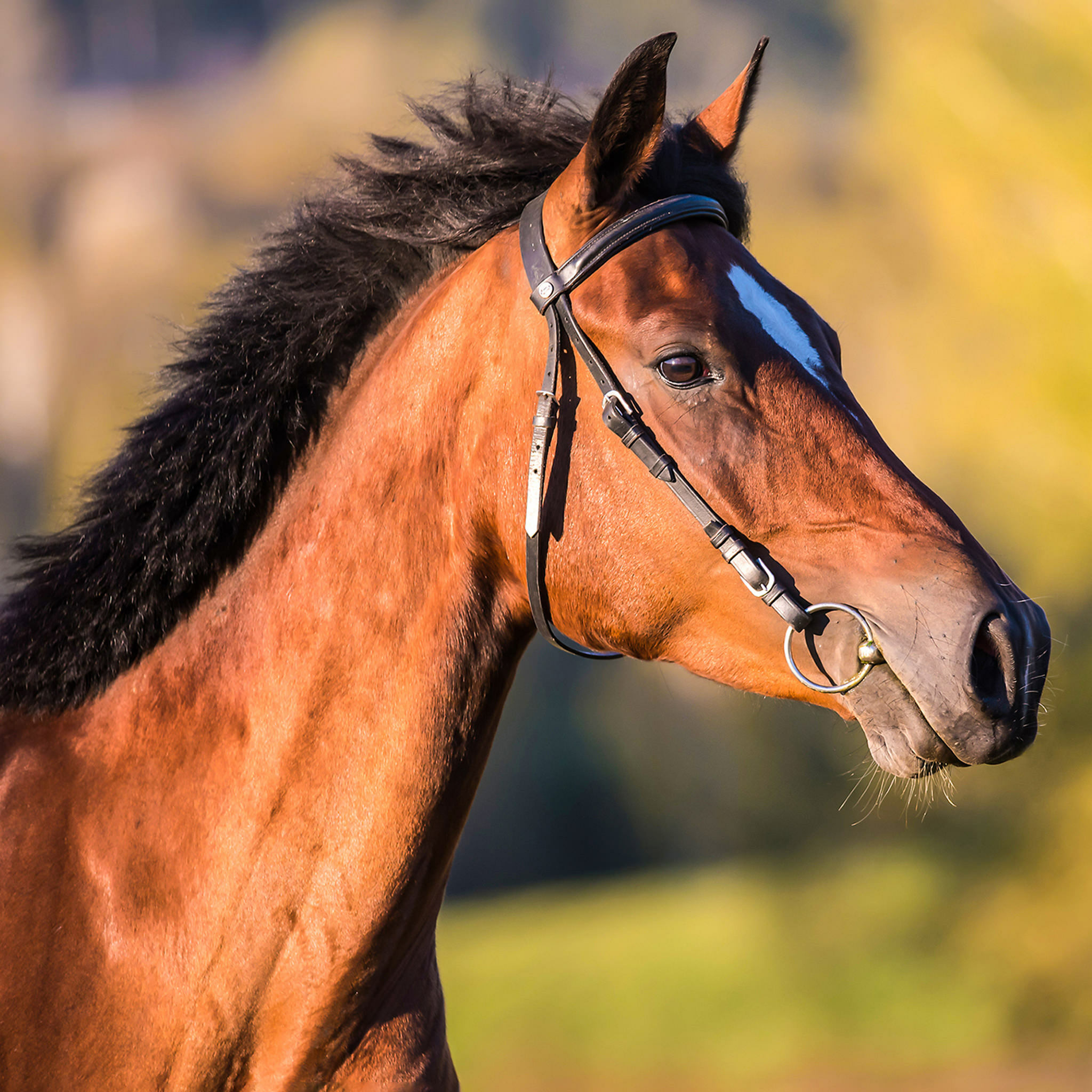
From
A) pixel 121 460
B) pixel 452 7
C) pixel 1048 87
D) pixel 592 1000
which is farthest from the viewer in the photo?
pixel 452 7

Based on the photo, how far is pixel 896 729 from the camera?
1.59 m

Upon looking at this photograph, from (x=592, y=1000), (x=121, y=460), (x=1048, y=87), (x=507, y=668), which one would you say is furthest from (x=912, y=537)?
(x=1048, y=87)

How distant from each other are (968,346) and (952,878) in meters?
3.66

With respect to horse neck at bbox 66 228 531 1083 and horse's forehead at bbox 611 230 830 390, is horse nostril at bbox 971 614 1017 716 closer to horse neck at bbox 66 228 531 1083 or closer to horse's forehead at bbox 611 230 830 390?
horse's forehead at bbox 611 230 830 390

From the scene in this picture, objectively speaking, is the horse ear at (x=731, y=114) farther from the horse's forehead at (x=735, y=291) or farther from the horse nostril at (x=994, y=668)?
the horse nostril at (x=994, y=668)

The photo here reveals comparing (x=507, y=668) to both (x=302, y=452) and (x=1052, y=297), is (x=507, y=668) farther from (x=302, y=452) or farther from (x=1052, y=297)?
(x=1052, y=297)

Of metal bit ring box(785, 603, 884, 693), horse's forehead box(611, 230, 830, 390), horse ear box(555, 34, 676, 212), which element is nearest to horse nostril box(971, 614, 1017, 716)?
metal bit ring box(785, 603, 884, 693)

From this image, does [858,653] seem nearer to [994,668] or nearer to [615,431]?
[994,668]

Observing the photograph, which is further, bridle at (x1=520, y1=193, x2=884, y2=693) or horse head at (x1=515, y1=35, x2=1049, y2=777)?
bridle at (x1=520, y1=193, x2=884, y2=693)

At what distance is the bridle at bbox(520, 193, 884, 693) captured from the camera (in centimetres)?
165

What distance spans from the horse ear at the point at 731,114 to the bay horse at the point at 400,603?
206 millimetres

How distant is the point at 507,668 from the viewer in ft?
6.28

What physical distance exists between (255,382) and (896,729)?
133 centimetres

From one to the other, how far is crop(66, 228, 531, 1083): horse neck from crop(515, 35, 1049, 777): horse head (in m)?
0.18
